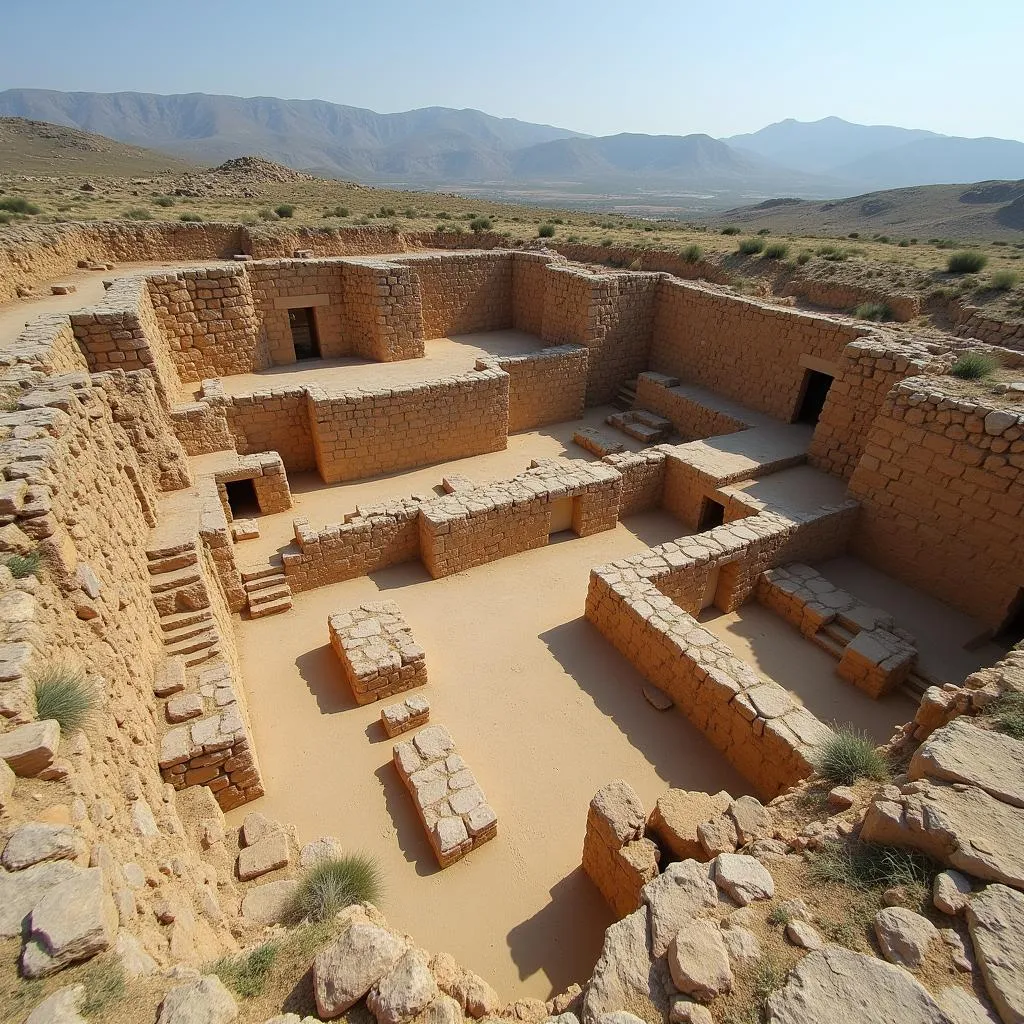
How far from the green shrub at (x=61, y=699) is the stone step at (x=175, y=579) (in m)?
3.16

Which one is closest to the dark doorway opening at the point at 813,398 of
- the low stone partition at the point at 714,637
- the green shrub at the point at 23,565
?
the low stone partition at the point at 714,637

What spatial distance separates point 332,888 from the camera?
393 cm

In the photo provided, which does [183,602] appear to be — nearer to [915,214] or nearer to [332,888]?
[332,888]

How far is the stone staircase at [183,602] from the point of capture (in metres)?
6.08

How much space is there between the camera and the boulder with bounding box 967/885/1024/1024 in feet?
7.38

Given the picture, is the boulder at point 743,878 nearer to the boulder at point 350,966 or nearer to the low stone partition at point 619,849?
the low stone partition at point 619,849

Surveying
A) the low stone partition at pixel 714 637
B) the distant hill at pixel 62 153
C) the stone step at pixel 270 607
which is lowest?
the stone step at pixel 270 607

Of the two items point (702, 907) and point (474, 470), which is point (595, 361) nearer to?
point (474, 470)

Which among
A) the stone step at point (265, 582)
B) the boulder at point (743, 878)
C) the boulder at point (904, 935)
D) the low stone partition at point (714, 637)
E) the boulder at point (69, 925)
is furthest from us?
the stone step at point (265, 582)

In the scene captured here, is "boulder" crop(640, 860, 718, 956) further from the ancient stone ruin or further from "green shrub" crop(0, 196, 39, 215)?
"green shrub" crop(0, 196, 39, 215)

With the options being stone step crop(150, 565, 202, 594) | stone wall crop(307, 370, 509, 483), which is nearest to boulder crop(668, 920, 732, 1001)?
stone step crop(150, 565, 202, 594)

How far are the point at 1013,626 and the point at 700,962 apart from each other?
7488 mm

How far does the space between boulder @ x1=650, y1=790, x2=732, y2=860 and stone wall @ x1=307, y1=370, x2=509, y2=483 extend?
8.15m

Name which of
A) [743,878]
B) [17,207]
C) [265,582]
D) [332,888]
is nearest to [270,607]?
[265,582]
